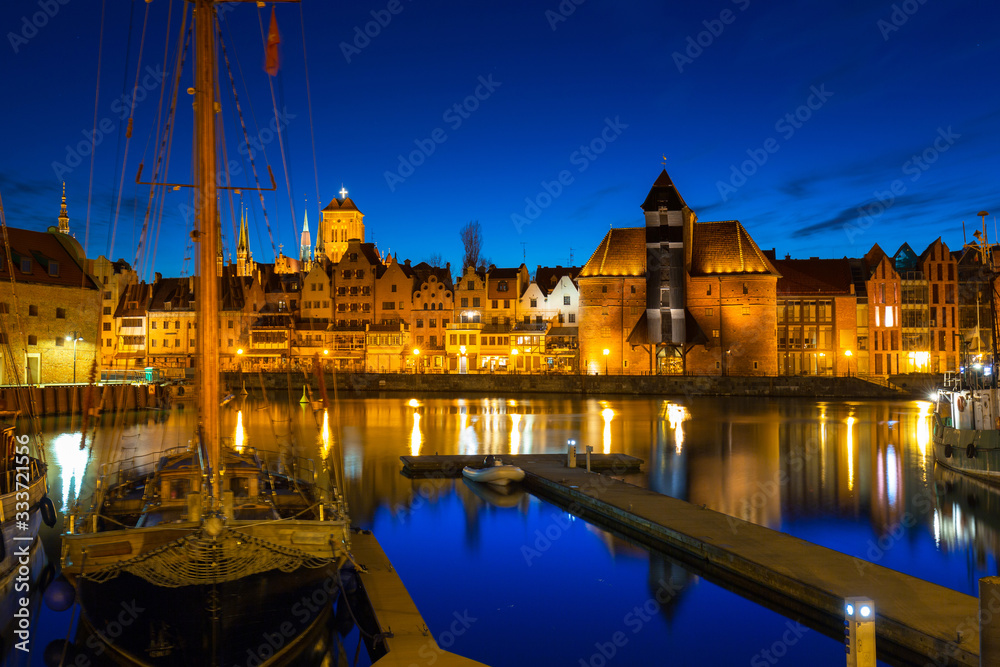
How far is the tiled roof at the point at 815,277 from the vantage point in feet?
261

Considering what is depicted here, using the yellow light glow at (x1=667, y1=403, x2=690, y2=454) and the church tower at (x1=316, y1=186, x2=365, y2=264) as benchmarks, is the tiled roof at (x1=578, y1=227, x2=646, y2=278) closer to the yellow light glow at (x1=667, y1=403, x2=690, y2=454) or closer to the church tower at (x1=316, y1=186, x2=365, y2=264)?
the yellow light glow at (x1=667, y1=403, x2=690, y2=454)

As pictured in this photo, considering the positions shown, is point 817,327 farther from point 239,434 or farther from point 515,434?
point 239,434

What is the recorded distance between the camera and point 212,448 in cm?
1168

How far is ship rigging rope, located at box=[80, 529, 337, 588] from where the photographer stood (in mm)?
10312

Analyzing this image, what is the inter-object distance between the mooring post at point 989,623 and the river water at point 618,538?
3806mm

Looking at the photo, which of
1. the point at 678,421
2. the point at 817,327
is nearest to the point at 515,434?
the point at 678,421

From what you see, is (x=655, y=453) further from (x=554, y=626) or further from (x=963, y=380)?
(x=554, y=626)

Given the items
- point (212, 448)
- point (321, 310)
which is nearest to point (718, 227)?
point (321, 310)

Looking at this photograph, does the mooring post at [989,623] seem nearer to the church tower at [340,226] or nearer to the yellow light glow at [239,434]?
the yellow light glow at [239,434]

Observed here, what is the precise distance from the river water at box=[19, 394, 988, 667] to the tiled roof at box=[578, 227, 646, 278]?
3284 centimetres

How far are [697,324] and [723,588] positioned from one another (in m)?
62.4

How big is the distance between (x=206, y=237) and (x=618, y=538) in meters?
11.4

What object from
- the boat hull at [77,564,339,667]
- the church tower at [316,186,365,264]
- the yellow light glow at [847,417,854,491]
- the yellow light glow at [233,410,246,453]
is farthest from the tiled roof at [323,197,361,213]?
the boat hull at [77,564,339,667]

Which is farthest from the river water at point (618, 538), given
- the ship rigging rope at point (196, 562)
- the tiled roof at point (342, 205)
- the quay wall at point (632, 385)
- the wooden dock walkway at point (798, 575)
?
the tiled roof at point (342, 205)
